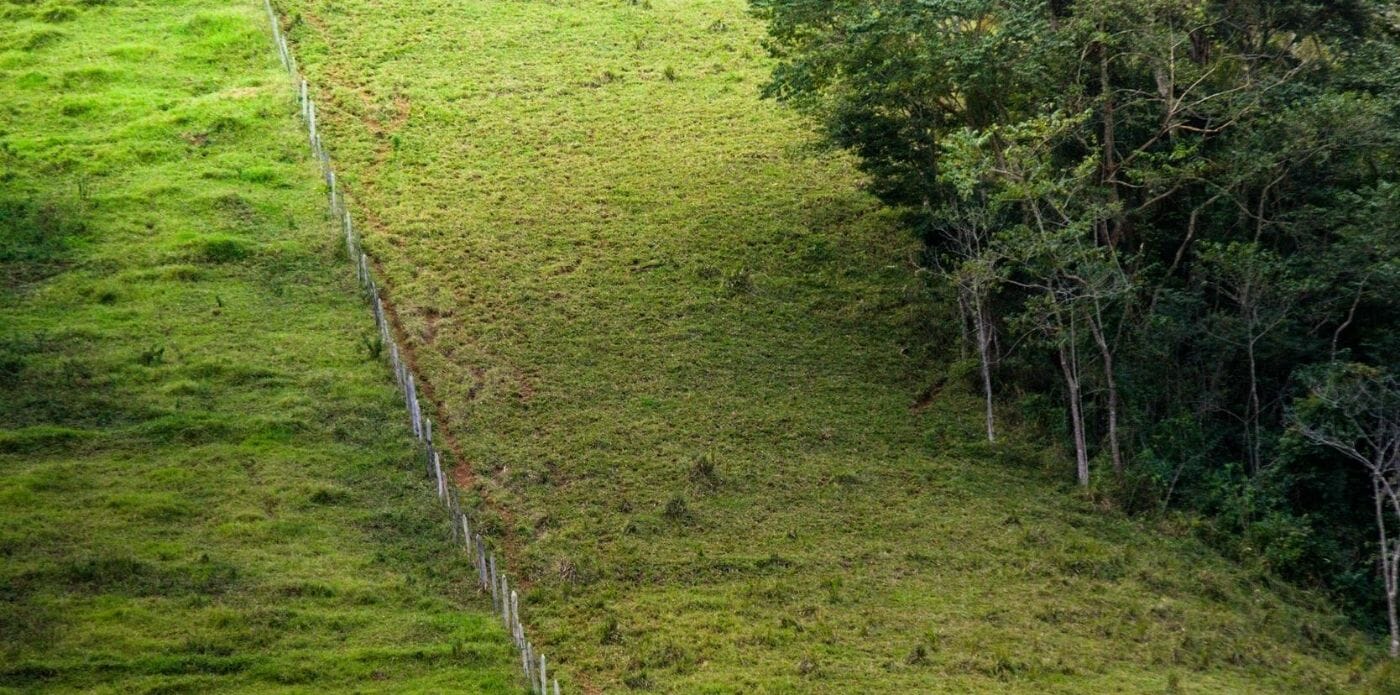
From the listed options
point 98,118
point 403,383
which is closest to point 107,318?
point 403,383

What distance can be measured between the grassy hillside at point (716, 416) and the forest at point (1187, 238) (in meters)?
1.52

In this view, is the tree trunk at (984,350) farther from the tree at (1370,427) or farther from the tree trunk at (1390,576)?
the tree trunk at (1390,576)

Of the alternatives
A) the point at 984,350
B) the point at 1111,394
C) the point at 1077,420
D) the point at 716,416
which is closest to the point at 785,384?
the point at 716,416

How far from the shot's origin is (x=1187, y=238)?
30531 millimetres

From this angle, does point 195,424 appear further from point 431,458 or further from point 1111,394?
point 1111,394

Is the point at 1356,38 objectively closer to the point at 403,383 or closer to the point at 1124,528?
the point at 1124,528

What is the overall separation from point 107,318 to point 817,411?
17063 mm

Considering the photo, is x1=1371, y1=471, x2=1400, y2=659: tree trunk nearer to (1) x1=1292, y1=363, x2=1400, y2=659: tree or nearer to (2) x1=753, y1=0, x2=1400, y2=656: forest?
(1) x1=1292, y1=363, x2=1400, y2=659: tree

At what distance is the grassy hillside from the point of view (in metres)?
24.0

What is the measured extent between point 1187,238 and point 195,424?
2201cm

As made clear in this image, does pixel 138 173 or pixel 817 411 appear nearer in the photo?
pixel 817 411

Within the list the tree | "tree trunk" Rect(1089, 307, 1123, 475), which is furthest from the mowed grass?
the tree

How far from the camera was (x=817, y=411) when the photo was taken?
3198 centimetres

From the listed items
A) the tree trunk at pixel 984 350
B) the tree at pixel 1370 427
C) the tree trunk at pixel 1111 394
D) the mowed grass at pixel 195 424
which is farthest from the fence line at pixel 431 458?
the tree at pixel 1370 427
